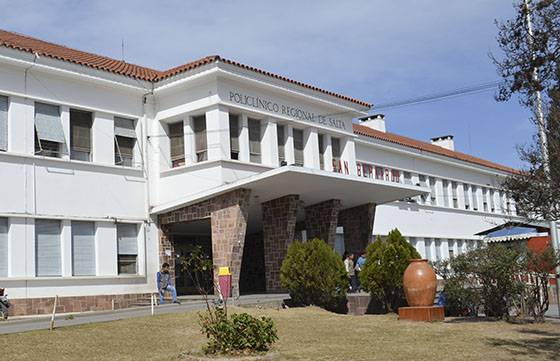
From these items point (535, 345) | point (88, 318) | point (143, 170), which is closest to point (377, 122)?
point (143, 170)

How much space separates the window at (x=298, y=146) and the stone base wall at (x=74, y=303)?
310 inches

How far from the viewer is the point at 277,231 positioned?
24797mm

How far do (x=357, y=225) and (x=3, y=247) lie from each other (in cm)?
1467

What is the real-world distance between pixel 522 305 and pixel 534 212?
202 inches

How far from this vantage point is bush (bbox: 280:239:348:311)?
2052cm

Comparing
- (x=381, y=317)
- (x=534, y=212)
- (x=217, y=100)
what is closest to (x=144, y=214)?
(x=217, y=100)

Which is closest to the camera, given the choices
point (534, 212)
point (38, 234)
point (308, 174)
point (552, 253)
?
point (534, 212)

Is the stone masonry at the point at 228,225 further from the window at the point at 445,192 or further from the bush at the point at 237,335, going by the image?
the window at the point at 445,192

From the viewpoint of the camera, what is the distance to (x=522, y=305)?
57.9ft

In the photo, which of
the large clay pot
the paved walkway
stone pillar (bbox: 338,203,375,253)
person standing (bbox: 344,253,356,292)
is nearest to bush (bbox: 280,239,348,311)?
the paved walkway

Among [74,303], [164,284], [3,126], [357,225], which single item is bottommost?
[74,303]

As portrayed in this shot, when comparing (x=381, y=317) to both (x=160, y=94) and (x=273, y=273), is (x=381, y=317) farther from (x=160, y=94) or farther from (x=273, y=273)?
(x=160, y=94)

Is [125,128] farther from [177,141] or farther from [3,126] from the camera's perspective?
[3,126]

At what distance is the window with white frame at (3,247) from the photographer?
778 inches
